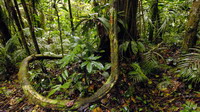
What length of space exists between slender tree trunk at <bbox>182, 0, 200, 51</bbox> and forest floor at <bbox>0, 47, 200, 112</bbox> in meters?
0.62

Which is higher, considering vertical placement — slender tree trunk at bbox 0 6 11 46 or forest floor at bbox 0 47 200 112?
slender tree trunk at bbox 0 6 11 46

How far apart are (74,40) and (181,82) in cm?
195

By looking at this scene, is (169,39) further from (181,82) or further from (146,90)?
(146,90)

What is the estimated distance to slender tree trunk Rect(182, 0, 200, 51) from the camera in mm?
1971

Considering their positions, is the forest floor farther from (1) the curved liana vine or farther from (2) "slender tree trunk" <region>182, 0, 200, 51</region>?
(2) "slender tree trunk" <region>182, 0, 200, 51</region>

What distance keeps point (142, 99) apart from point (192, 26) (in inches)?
61.6

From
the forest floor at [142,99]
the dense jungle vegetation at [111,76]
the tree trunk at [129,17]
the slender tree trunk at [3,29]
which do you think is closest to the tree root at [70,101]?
the dense jungle vegetation at [111,76]

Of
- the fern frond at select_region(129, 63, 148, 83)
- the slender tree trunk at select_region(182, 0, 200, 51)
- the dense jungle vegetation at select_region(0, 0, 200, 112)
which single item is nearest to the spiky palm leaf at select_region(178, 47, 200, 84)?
the dense jungle vegetation at select_region(0, 0, 200, 112)

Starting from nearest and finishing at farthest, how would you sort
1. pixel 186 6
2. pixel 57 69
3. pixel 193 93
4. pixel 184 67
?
1. pixel 193 93
2. pixel 184 67
3. pixel 57 69
4. pixel 186 6

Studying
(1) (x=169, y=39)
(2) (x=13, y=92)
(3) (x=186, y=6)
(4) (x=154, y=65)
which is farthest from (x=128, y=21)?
(2) (x=13, y=92)

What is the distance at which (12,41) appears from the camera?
3.09m

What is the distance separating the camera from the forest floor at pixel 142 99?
1.67m

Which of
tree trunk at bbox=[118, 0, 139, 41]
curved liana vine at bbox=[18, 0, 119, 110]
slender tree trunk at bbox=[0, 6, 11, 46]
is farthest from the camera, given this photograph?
slender tree trunk at bbox=[0, 6, 11, 46]

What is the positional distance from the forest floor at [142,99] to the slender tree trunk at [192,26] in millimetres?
→ 623
